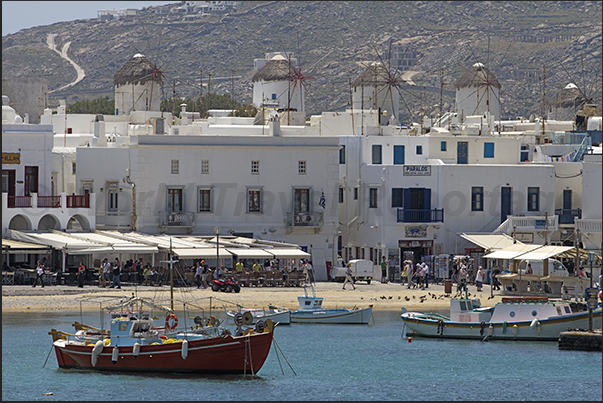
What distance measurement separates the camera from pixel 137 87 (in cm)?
7788

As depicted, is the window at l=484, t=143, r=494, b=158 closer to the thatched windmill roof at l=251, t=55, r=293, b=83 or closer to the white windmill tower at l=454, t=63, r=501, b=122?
the white windmill tower at l=454, t=63, r=501, b=122

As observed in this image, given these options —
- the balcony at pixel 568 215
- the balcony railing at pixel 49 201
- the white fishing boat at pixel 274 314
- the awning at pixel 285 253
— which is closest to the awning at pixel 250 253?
the awning at pixel 285 253

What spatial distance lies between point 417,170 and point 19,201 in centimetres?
1930

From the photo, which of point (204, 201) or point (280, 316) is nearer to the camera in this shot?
point (280, 316)

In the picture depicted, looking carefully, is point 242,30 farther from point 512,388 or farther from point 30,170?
point 512,388

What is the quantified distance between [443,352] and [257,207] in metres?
20.4

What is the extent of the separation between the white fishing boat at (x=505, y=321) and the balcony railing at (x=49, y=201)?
19595 mm

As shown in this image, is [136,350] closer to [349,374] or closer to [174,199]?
[349,374]

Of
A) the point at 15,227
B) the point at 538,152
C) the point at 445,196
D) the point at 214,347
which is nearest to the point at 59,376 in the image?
the point at 214,347

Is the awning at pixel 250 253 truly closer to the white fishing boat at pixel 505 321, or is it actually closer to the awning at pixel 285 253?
the awning at pixel 285 253

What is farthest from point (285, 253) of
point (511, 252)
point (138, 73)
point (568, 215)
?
point (138, 73)

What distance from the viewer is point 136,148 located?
51.3m

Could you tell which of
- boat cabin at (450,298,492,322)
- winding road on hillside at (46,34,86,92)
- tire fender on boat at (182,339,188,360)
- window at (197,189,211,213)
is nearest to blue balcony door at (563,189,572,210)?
window at (197,189,211,213)

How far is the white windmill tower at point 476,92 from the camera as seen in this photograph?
82375 mm
